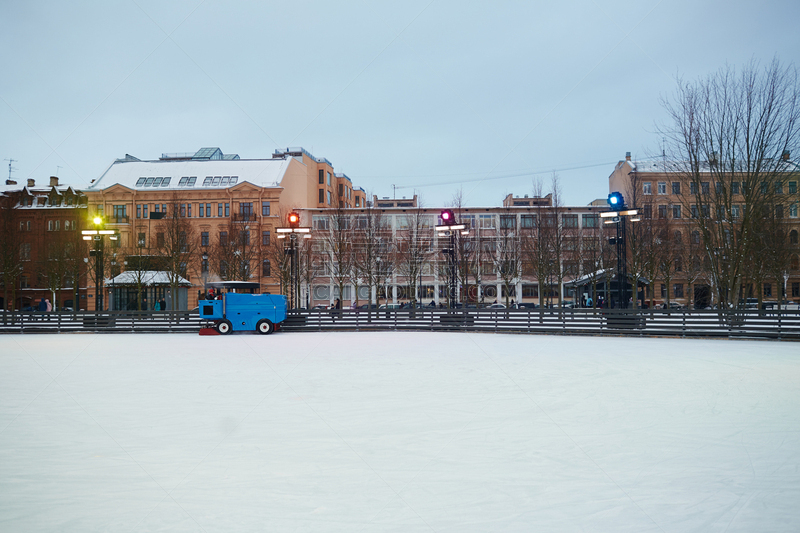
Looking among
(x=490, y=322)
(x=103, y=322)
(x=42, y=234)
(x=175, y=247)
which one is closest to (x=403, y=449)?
(x=490, y=322)

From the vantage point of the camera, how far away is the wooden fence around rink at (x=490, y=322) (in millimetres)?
21047

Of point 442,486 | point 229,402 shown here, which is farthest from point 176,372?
point 442,486

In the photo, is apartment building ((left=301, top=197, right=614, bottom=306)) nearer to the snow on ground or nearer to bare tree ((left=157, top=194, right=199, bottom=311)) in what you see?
bare tree ((left=157, top=194, right=199, bottom=311))

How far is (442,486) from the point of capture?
498 cm

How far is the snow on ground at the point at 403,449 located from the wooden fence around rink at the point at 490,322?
9909mm

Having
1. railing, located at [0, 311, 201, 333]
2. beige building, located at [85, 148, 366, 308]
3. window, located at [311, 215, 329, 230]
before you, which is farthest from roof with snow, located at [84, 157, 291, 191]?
railing, located at [0, 311, 201, 333]

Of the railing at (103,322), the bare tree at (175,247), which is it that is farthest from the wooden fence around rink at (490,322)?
the bare tree at (175,247)

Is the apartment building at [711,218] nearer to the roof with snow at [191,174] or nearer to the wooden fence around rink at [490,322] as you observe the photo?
the wooden fence around rink at [490,322]

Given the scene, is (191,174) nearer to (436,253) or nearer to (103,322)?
(436,253)

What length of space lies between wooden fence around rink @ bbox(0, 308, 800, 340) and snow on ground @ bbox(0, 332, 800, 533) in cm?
991

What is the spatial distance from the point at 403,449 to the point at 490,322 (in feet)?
66.5

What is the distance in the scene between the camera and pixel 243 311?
84.8 feet

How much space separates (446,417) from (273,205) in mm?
54775

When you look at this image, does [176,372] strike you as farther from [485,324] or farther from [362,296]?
[362,296]
